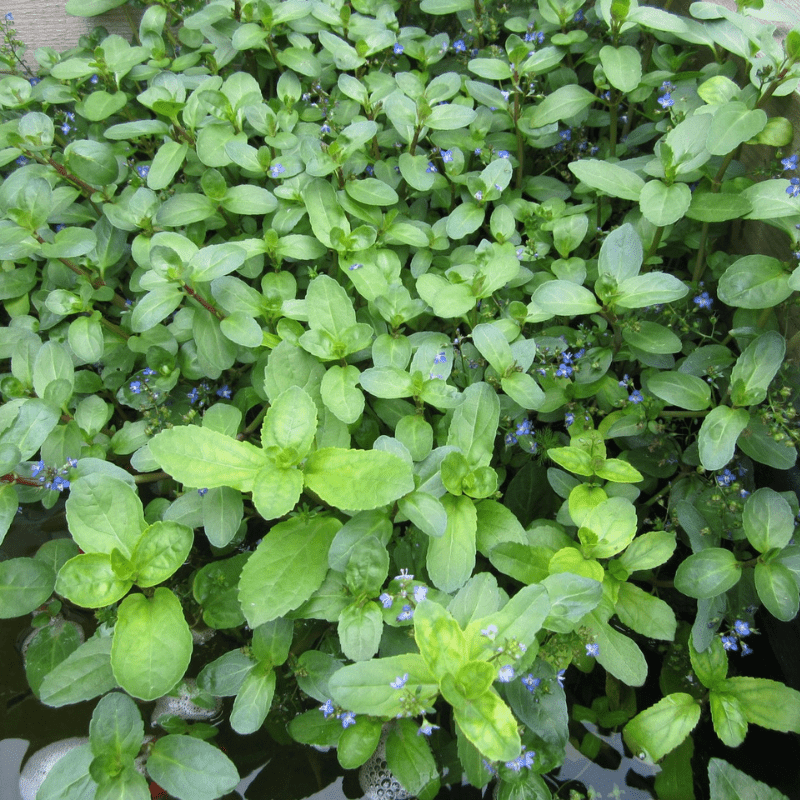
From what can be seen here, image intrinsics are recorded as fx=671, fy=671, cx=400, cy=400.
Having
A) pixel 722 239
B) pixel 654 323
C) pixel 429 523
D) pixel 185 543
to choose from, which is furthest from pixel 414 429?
pixel 722 239

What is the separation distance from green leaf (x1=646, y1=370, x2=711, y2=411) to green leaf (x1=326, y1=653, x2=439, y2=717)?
85cm

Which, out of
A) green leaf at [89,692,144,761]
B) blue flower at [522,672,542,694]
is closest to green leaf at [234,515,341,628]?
green leaf at [89,692,144,761]

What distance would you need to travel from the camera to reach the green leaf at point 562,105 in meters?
1.91

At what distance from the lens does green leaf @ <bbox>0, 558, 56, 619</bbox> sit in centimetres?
147

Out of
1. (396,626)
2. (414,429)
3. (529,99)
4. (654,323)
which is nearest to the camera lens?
(396,626)

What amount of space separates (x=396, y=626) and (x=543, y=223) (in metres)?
1.15

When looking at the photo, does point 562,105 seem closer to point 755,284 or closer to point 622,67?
point 622,67

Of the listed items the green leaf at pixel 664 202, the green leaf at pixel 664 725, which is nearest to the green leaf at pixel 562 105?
the green leaf at pixel 664 202

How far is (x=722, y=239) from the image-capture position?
2027 mm

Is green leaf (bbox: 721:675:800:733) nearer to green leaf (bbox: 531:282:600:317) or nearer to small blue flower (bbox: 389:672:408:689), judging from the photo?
small blue flower (bbox: 389:672:408:689)

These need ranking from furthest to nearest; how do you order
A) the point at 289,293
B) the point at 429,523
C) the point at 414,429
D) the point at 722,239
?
the point at 722,239 < the point at 289,293 < the point at 414,429 < the point at 429,523

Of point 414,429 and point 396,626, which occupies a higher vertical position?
point 414,429

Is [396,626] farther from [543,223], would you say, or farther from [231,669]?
[543,223]

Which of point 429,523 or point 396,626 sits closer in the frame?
point 429,523
